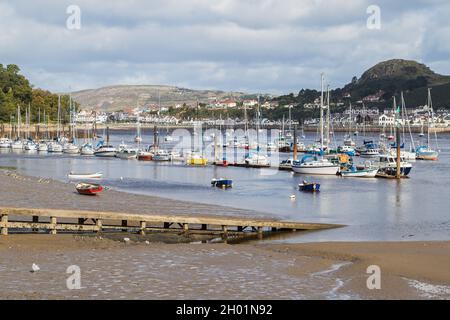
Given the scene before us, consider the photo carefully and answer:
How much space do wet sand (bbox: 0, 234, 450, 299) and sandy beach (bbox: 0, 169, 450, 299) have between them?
3cm

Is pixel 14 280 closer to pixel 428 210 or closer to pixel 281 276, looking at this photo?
pixel 281 276

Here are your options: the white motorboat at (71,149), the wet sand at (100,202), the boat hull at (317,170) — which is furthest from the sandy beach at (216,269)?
the white motorboat at (71,149)

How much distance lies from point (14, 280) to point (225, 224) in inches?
524

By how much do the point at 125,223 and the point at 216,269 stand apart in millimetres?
9424

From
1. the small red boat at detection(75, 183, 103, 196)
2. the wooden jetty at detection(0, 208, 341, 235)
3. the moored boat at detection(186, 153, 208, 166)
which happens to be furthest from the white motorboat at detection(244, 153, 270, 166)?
the wooden jetty at detection(0, 208, 341, 235)

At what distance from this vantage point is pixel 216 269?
23766 mm

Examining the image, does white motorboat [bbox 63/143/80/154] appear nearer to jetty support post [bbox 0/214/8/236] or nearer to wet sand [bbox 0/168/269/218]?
wet sand [bbox 0/168/269/218]

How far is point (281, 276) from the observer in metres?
22.9

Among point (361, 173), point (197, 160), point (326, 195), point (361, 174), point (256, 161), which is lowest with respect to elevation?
point (326, 195)

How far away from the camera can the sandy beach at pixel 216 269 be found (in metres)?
20.3

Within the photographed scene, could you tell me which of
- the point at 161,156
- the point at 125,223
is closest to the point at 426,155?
the point at 161,156

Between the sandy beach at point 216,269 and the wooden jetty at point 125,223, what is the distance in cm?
99

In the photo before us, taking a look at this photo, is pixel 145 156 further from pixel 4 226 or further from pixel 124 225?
pixel 4 226

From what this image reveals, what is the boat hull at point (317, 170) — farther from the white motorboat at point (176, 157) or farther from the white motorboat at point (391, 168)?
the white motorboat at point (176, 157)
